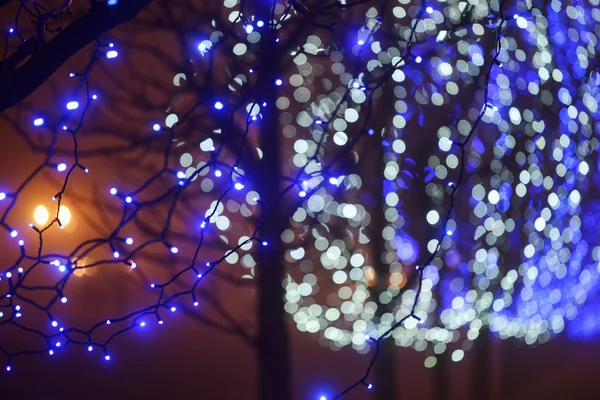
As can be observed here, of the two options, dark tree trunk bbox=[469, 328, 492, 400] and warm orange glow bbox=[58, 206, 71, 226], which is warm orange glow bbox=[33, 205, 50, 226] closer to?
warm orange glow bbox=[58, 206, 71, 226]

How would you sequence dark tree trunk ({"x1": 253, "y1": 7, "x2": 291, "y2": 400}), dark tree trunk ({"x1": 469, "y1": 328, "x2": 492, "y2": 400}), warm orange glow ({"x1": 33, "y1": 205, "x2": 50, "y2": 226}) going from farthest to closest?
dark tree trunk ({"x1": 469, "y1": 328, "x2": 492, "y2": 400}) → warm orange glow ({"x1": 33, "y1": 205, "x2": 50, "y2": 226}) → dark tree trunk ({"x1": 253, "y1": 7, "x2": 291, "y2": 400})

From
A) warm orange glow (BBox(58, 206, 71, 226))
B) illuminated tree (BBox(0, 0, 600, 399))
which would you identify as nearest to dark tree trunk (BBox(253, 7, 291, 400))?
illuminated tree (BBox(0, 0, 600, 399))

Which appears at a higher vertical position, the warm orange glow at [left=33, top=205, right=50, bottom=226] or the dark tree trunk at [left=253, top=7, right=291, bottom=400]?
the warm orange glow at [left=33, top=205, right=50, bottom=226]

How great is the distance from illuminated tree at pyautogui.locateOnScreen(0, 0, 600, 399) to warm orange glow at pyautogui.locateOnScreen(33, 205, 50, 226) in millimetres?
72

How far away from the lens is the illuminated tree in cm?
222

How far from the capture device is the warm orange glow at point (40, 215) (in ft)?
8.44

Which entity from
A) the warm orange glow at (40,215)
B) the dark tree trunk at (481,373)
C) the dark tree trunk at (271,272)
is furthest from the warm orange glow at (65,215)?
the dark tree trunk at (481,373)

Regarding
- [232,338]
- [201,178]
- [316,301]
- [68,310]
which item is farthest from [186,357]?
[201,178]

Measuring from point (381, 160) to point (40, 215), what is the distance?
5.39 feet

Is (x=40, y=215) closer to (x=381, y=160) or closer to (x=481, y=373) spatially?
(x=381, y=160)

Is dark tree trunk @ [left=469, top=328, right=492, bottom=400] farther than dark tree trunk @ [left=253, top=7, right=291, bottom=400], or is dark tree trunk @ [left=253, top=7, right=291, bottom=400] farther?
dark tree trunk @ [left=469, top=328, right=492, bottom=400]

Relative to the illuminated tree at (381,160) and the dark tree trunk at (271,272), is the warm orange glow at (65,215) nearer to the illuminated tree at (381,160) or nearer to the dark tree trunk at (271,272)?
the illuminated tree at (381,160)

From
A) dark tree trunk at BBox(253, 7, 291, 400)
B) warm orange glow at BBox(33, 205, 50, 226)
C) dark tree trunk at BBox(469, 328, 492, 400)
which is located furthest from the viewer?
dark tree trunk at BBox(469, 328, 492, 400)

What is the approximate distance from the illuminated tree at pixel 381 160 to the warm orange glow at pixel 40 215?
0.07 metres
